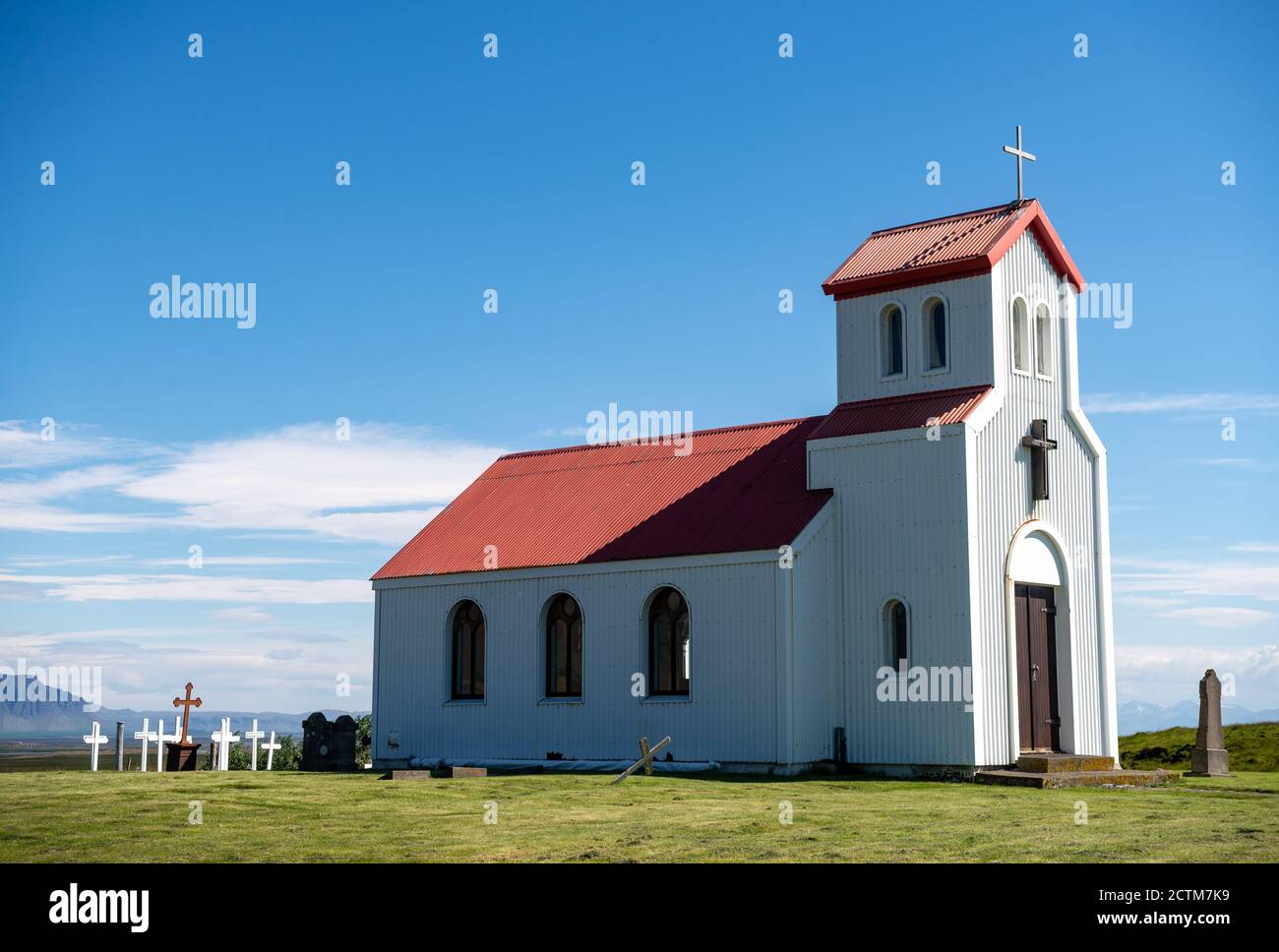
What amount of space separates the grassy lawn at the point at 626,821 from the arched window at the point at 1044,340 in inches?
379

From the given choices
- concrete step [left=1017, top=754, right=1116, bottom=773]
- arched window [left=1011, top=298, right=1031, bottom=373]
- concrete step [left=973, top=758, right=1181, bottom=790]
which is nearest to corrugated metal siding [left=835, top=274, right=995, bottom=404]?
arched window [left=1011, top=298, right=1031, bottom=373]

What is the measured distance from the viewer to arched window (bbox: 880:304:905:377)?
Result: 3275 centimetres

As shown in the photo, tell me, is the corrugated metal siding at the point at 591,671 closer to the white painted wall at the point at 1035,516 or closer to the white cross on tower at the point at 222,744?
the white painted wall at the point at 1035,516

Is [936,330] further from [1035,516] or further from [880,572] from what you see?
[880,572]

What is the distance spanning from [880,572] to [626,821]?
1221cm

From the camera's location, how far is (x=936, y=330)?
32.4 metres

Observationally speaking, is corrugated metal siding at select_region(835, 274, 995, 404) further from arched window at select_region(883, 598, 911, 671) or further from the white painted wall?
arched window at select_region(883, 598, 911, 671)

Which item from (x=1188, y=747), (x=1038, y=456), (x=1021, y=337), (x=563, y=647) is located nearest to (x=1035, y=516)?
(x=1038, y=456)

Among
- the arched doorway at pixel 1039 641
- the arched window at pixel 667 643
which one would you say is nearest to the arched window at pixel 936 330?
the arched doorway at pixel 1039 641

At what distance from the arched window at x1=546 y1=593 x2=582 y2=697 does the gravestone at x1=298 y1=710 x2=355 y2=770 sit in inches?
214

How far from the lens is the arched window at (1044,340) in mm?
33094
